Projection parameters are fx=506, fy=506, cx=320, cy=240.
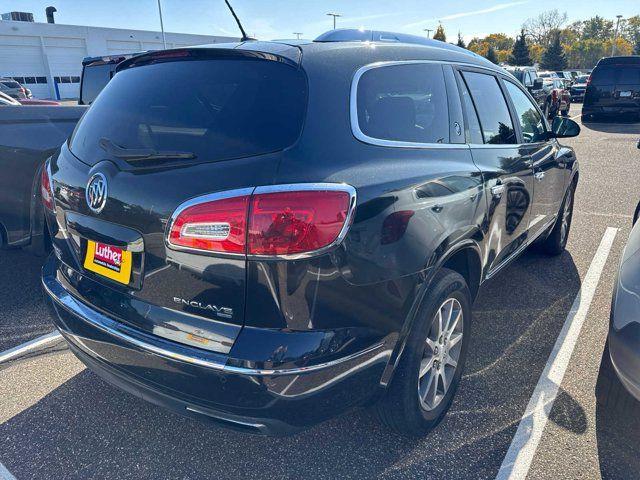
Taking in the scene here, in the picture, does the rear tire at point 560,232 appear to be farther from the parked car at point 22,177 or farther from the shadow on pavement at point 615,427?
the parked car at point 22,177

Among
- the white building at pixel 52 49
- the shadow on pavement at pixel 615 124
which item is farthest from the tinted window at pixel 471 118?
the white building at pixel 52 49

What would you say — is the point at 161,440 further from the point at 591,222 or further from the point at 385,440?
the point at 591,222

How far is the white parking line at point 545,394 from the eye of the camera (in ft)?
7.44

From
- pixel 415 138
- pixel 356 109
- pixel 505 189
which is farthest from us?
pixel 505 189

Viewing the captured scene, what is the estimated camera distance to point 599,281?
423 centimetres

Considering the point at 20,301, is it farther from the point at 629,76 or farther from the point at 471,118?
the point at 629,76

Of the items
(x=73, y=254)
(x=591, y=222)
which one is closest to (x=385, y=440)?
(x=73, y=254)

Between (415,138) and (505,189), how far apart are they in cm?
87

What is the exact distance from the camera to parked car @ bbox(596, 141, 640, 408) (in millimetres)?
2107

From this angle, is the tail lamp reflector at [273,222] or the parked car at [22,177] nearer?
the tail lamp reflector at [273,222]

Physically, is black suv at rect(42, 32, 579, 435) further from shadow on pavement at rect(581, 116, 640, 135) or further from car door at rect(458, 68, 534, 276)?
shadow on pavement at rect(581, 116, 640, 135)

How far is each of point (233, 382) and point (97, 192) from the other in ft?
3.17

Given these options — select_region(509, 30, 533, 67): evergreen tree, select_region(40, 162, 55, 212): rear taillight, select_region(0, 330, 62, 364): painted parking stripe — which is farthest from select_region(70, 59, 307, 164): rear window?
select_region(509, 30, 533, 67): evergreen tree

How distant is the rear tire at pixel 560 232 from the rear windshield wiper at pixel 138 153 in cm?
366
